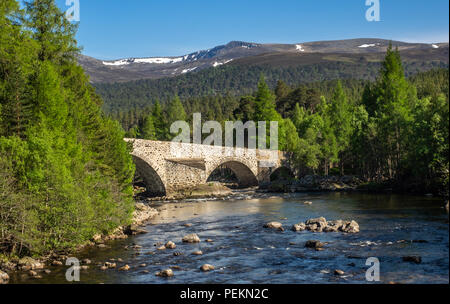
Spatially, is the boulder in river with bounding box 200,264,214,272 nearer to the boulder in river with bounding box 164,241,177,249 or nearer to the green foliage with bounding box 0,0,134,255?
the boulder in river with bounding box 164,241,177,249

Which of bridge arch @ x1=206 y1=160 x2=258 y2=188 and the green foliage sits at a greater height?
the green foliage

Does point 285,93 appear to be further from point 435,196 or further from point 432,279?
point 432,279

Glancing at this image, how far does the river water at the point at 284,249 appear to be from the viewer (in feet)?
63.5

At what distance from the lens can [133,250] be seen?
2548 cm

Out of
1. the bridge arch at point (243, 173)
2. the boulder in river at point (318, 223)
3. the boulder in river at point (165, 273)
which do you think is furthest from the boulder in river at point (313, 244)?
the bridge arch at point (243, 173)

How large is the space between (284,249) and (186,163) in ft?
103

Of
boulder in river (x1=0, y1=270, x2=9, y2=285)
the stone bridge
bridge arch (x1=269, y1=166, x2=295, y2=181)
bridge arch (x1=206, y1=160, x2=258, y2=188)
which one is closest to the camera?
boulder in river (x1=0, y1=270, x2=9, y2=285)

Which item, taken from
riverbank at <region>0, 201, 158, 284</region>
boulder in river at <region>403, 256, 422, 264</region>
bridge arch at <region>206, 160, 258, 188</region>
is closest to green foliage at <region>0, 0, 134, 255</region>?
riverbank at <region>0, 201, 158, 284</region>

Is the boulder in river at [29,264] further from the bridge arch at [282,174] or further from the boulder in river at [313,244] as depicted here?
the bridge arch at [282,174]

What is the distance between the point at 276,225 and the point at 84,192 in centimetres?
1272

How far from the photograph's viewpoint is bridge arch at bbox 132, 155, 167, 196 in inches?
1965

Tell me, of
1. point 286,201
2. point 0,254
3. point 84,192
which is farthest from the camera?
point 286,201

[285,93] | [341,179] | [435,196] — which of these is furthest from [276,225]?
[285,93]

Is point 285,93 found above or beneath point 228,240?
above
